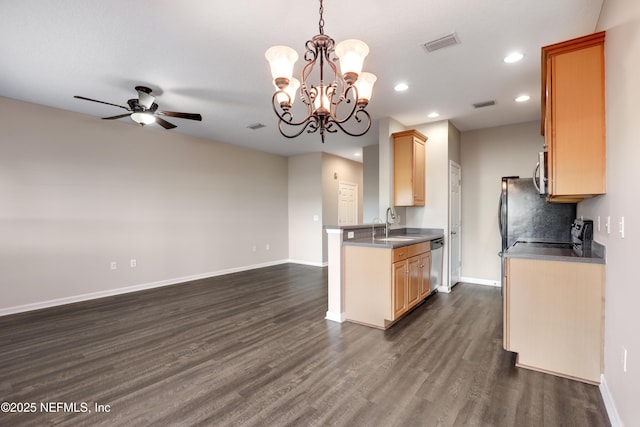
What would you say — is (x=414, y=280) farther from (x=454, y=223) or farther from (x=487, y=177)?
(x=487, y=177)

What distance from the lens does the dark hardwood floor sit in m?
1.86

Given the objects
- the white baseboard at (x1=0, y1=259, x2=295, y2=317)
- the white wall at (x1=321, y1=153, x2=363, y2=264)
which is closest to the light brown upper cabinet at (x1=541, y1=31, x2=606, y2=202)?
the white wall at (x1=321, y1=153, x2=363, y2=264)

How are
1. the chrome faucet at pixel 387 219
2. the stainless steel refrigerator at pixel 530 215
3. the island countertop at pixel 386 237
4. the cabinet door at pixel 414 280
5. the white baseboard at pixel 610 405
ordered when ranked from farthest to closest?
the chrome faucet at pixel 387 219
the stainless steel refrigerator at pixel 530 215
the cabinet door at pixel 414 280
the island countertop at pixel 386 237
the white baseboard at pixel 610 405

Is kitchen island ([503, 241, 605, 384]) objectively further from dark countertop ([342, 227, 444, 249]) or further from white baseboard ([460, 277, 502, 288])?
white baseboard ([460, 277, 502, 288])

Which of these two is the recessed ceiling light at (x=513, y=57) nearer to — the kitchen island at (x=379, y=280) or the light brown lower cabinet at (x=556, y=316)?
the light brown lower cabinet at (x=556, y=316)

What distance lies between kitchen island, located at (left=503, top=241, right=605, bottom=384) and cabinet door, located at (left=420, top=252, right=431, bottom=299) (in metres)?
1.50

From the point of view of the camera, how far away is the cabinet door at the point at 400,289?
3236 mm

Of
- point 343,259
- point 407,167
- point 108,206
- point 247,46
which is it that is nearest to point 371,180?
point 407,167

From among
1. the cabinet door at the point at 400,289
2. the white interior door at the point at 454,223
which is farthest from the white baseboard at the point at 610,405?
the white interior door at the point at 454,223

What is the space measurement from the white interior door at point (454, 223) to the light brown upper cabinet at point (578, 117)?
270 cm

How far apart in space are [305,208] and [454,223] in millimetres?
3519

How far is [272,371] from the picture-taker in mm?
2379

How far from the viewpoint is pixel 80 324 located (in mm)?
3445

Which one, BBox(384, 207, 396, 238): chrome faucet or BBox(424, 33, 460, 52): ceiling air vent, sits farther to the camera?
BBox(384, 207, 396, 238): chrome faucet
